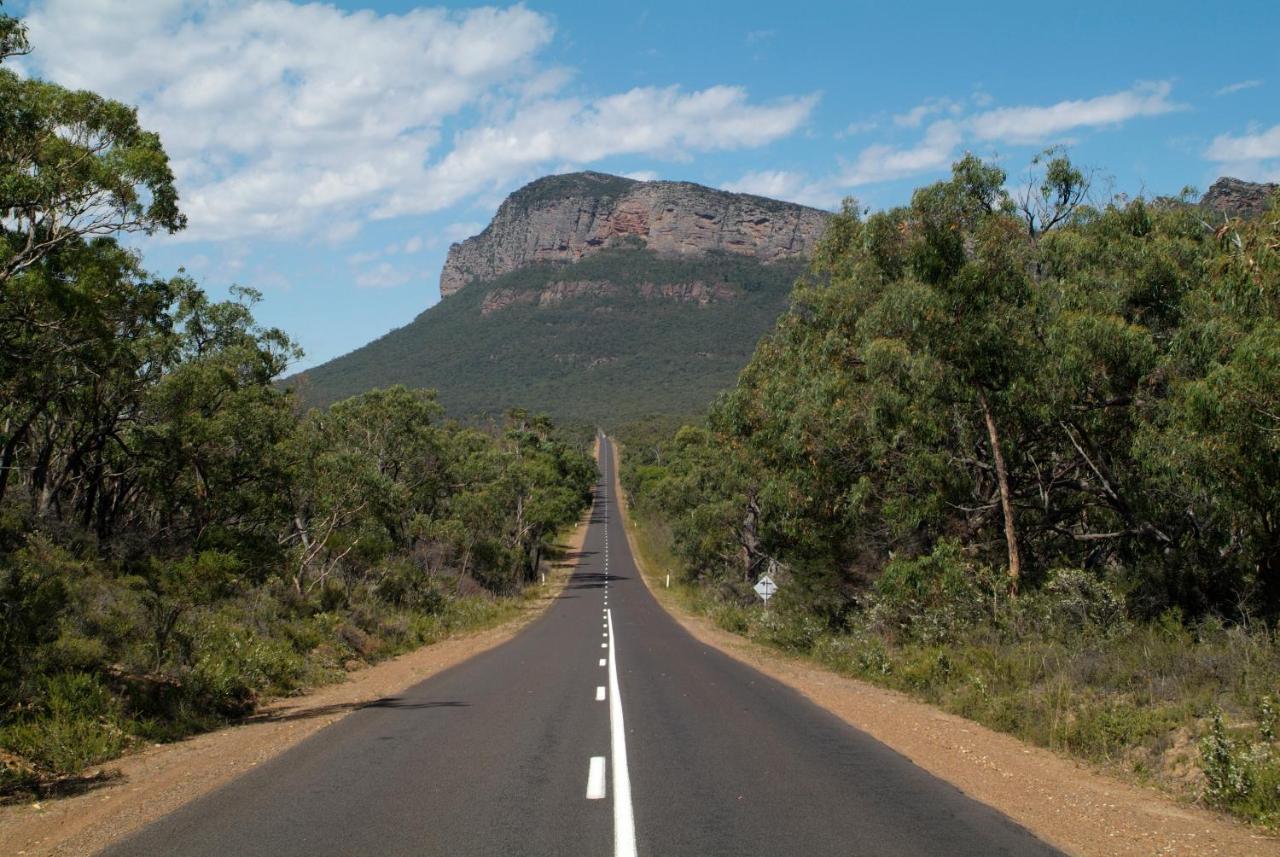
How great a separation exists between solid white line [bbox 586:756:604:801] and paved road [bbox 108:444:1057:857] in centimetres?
2

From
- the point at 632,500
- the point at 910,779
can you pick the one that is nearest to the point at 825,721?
the point at 910,779

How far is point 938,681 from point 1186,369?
625 cm

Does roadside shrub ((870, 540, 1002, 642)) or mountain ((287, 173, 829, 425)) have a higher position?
mountain ((287, 173, 829, 425))

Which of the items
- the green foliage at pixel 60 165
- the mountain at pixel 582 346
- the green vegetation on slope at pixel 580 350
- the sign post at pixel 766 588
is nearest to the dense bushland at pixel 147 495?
the green foliage at pixel 60 165

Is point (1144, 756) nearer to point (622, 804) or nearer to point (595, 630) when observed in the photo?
point (622, 804)

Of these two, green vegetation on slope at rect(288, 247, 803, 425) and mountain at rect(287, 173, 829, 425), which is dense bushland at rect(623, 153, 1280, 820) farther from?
green vegetation on slope at rect(288, 247, 803, 425)

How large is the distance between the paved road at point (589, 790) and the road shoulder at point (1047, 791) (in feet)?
1.09

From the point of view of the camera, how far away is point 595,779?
826 cm

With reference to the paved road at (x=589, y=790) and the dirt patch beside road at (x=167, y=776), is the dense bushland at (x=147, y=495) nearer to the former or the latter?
the dirt patch beside road at (x=167, y=776)

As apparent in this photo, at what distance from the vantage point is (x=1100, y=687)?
1198 cm

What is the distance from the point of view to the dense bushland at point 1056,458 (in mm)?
11359

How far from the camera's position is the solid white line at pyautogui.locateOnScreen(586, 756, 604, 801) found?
302 inches

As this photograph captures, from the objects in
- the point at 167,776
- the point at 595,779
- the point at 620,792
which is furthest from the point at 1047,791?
the point at 167,776

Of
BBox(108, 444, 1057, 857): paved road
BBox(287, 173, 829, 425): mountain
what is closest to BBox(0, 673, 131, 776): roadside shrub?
BBox(108, 444, 1057, 857): paved road
